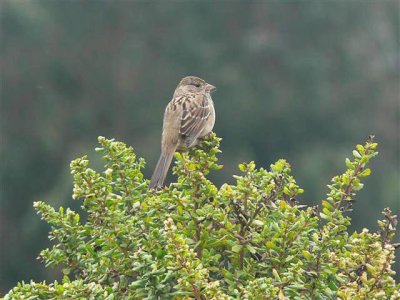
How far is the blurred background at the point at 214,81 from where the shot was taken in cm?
3706

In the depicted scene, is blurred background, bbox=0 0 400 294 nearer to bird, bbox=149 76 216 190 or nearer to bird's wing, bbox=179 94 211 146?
bird, bbox=149 76 216 190

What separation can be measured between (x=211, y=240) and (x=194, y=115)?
354 centimetres

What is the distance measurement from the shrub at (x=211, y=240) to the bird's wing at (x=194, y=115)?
233cm

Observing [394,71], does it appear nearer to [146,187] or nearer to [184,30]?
[184,30]

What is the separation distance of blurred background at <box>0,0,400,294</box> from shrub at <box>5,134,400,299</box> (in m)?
30.4

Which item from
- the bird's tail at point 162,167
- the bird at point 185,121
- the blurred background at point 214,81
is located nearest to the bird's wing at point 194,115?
the bird at point 185,121

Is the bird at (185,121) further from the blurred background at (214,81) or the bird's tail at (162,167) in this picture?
the blurred background at (214,81)

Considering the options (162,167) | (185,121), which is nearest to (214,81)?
(185,121)

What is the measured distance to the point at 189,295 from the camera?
3.68 metres

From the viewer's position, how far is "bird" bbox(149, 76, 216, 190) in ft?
22.3

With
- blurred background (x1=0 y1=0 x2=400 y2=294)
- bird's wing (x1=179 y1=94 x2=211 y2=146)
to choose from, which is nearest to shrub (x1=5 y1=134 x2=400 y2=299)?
bird's wing (x1=179 y1=94 x2=211 y2=146)

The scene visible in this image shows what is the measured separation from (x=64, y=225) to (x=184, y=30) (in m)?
37.4

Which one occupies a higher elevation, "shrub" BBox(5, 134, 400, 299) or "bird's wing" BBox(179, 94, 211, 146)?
"bird's wing" BBox(179, 94, 211, 146)

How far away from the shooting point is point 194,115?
749 cm
